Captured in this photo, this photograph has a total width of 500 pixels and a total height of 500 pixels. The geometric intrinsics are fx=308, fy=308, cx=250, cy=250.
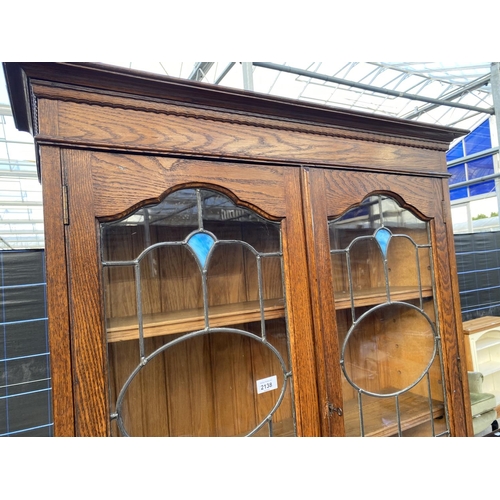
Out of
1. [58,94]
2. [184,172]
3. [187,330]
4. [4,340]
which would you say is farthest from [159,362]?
[4,340]

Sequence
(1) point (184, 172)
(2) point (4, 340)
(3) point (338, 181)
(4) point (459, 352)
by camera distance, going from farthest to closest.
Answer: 1. (2) point (4, 340)
2. (4) point (459, 352)
3. (3) point (338, 181)
4. (1) point (184, 172)

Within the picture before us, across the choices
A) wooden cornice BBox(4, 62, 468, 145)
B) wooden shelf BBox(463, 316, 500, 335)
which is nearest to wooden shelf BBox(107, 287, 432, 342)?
wooden cornice BBox(4, 62, 468, 145)

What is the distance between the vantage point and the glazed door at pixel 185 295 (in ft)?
1.45

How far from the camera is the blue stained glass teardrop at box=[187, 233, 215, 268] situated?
537mm

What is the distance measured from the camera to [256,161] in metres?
0.55

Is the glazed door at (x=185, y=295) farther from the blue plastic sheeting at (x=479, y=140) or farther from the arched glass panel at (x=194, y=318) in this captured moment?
the blue plastic sheeting at (x=479, y=140)

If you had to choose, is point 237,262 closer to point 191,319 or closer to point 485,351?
point 191,319

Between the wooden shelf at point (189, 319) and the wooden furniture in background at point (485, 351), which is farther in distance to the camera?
the wooden furniture in background at point (485, 351)

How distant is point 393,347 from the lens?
2.53 ft

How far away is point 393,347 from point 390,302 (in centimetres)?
14

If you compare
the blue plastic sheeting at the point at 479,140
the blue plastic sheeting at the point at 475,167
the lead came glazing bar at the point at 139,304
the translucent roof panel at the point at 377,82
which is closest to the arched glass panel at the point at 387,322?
the lead came glazing bar at the point at 139,304
